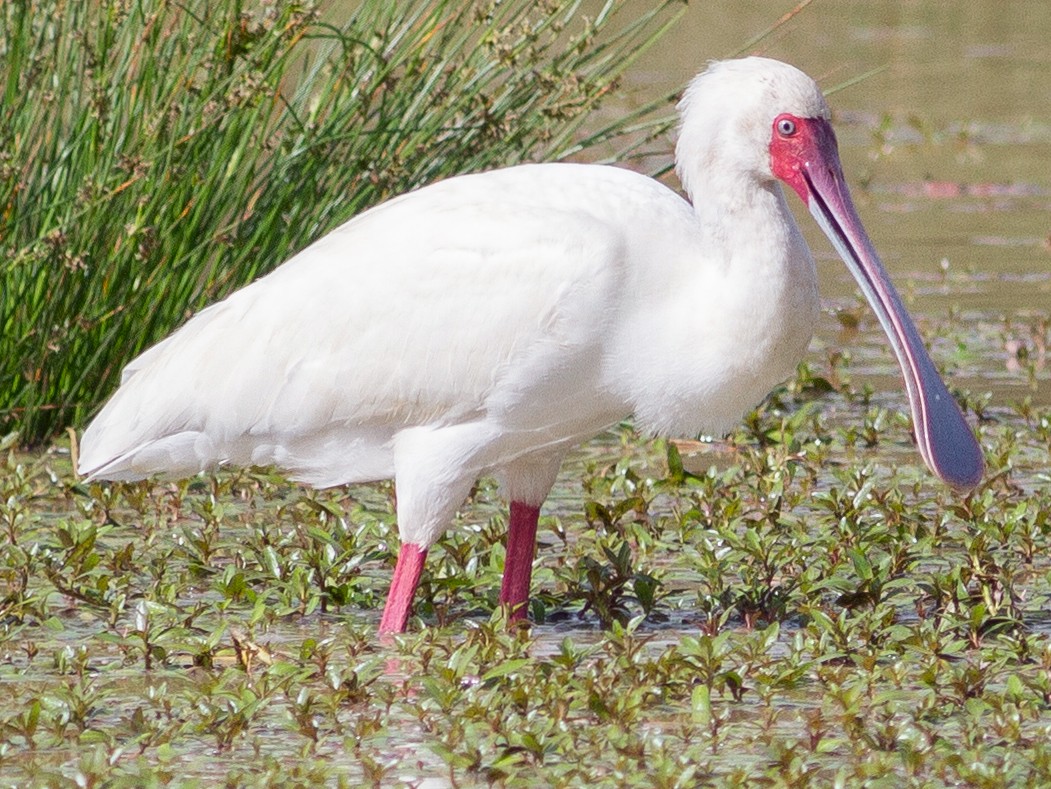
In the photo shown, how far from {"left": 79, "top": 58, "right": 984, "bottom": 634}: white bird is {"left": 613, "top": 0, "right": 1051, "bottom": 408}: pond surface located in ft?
2.47

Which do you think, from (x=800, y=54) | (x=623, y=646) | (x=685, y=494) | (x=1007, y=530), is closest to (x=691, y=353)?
(x=623, y=646)

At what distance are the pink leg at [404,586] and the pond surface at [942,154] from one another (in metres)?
1.57

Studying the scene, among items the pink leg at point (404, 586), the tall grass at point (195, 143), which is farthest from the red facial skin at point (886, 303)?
the tall grass at point (195, 143)

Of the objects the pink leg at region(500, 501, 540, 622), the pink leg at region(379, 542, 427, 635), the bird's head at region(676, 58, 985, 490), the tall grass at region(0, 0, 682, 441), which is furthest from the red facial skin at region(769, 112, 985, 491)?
the tall grass at region(0, 0, 682, 441)

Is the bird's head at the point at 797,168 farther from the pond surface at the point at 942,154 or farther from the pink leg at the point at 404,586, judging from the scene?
the pink leg at the point at 404,586

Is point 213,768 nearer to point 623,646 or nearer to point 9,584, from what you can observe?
point 623,646

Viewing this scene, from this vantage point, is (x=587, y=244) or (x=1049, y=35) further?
(x=1049, y=35)

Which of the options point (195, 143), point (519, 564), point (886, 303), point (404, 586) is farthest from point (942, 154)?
point (404, 586)

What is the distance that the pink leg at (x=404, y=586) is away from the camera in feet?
17.6

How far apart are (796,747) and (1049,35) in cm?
1413

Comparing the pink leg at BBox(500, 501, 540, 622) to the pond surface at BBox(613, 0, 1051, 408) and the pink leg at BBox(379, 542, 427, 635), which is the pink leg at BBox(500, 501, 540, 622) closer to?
the pink leg at BBox(379, 542, 427, 635)

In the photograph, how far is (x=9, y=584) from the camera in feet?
18.7

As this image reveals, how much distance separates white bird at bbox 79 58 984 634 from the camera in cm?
501

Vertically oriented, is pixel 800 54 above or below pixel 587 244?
above
